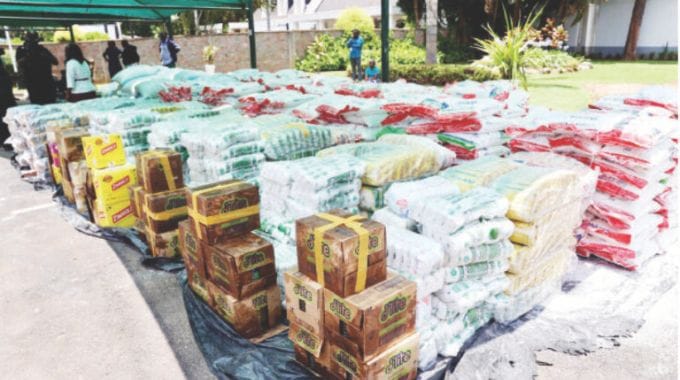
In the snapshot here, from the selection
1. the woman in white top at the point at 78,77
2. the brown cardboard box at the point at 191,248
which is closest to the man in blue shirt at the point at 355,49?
the woman in white top at the point at 78,77

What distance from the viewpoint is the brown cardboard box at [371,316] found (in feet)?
8.34

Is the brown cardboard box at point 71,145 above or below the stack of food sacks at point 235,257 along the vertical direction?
above

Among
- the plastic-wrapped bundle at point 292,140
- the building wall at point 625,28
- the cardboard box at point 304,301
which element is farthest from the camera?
the building wall at point 625,28

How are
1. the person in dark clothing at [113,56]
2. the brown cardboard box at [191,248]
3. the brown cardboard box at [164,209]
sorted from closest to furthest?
the brown cardboard box at [191,248], the brown cardboard box at [164,209], the person in dark clothing at [113,56]

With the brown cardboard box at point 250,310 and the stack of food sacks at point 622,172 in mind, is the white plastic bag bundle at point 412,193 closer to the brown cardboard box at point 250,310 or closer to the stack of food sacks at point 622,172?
the brown cardboard box at point 250,310

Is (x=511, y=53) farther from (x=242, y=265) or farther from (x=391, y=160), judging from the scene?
(x=242, y=265)

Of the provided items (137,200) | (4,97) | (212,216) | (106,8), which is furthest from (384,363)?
(106,8)

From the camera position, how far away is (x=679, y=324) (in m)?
3.55

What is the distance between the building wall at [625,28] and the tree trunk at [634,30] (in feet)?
2.36

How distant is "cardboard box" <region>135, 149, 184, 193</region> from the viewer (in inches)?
176

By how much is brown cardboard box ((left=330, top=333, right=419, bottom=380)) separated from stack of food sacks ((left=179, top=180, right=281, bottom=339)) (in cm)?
85

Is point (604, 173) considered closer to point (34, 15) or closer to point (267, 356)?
point (267, 356)

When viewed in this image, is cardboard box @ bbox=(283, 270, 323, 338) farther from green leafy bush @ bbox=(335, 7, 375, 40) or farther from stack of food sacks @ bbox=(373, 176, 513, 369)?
green leafy bush @ bbox=(335, 7, 375, 40)

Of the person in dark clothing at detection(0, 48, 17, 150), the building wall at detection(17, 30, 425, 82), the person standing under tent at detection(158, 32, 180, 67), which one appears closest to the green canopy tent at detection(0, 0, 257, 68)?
the person standing under tent at detection(158, 32, 180, 67)
